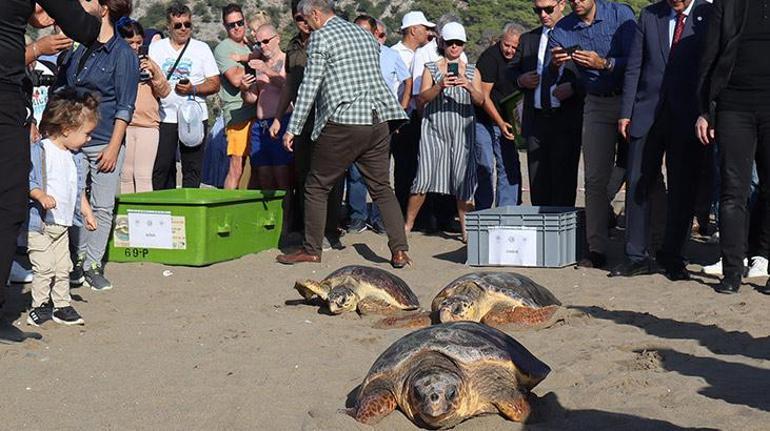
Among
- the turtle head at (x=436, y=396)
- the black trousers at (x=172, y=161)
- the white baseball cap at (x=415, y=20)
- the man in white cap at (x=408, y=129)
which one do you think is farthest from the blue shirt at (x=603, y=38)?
the turtle head at (x=436, y=396)

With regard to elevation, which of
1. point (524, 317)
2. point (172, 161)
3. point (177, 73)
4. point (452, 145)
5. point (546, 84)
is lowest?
point (524, 317)

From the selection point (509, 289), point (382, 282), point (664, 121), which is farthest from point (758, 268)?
point (382, 282)

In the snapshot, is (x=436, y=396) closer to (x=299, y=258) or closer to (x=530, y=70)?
(x=299, y=258)

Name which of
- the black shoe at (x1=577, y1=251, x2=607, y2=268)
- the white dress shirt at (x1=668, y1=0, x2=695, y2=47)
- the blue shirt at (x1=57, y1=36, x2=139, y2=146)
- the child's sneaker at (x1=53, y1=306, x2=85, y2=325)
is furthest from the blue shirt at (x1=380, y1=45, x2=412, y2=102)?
the child's sneaker at (x1=53, y1=306, x2=85, y2=325)

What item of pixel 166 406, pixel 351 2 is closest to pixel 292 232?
pixel 166 406

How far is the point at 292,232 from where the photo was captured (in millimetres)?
11070

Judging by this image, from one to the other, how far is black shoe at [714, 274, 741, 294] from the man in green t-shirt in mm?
4509

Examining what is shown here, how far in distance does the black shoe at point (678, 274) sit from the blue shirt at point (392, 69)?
3449mm

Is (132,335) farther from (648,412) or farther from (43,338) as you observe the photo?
(648,412)

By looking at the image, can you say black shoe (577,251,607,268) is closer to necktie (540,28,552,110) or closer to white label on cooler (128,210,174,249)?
necktie (540,28,552,110)

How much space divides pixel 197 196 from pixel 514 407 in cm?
559

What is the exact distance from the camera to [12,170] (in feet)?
20.1

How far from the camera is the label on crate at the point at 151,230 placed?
9.11 metres

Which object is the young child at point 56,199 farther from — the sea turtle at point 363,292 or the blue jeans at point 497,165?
the blue jeans at point 497,165
